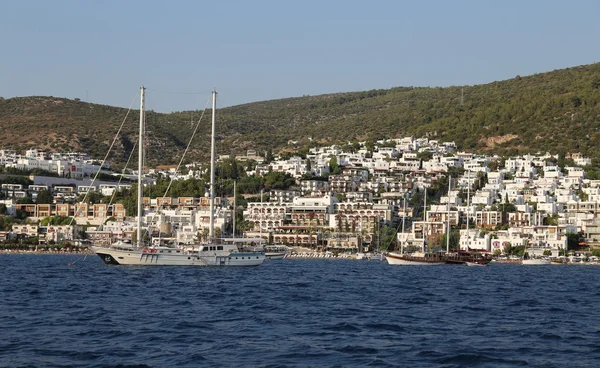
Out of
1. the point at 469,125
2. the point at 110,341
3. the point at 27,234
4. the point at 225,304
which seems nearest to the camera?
the point at 110,341

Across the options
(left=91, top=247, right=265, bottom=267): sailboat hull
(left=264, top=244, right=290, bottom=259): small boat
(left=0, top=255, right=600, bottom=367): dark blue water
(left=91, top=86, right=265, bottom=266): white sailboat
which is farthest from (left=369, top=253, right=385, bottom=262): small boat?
(left=0, top=255, right=600, bottom=367): dark blue water

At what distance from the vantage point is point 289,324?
31094mm

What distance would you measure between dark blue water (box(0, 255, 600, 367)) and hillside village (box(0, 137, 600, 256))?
191 feet

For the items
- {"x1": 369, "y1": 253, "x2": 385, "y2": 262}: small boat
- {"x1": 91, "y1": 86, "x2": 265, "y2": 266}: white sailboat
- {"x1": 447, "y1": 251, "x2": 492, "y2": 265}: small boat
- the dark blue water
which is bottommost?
the dark blue water

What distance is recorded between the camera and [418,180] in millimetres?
151000

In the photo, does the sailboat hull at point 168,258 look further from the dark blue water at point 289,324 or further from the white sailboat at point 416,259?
the white sailboat at point 416,259

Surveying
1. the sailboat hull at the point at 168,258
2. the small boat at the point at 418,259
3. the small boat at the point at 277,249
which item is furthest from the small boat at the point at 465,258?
the sailboat hull at the point at 168,258

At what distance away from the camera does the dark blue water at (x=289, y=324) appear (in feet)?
80.7

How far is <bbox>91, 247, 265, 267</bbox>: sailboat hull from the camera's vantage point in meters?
63.4

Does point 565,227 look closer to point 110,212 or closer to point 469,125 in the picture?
point 110,212

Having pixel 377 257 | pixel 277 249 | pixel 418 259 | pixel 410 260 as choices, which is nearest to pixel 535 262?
pixel 377 257

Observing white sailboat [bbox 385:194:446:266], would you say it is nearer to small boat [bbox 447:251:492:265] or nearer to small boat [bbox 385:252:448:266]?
small boat [bbox 385:252:448:266]

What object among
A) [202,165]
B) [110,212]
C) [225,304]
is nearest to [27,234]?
[110,212]

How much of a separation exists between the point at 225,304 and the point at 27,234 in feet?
324
